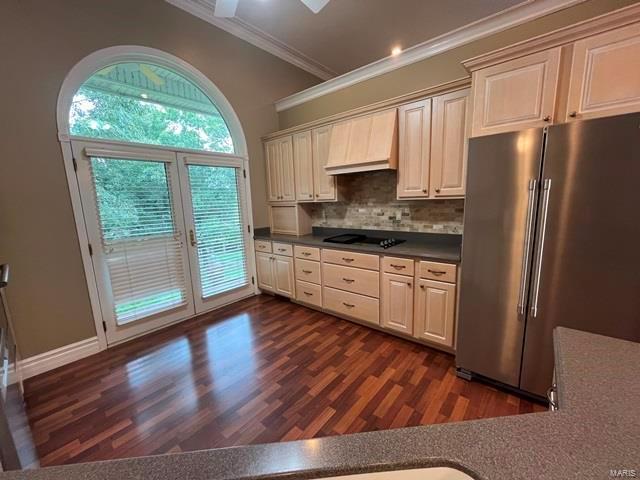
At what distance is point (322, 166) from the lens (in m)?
3.25

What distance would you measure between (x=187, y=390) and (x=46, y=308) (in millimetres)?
1473

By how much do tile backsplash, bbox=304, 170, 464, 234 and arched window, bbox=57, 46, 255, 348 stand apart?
1328 millimetres

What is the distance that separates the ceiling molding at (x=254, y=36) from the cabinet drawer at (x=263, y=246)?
2567 millimetres

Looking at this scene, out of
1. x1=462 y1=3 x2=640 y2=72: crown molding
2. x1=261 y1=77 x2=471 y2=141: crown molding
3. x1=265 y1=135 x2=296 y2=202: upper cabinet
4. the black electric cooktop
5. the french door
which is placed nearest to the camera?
x1=462 y1=3 x2=640 y2=72: crown molding

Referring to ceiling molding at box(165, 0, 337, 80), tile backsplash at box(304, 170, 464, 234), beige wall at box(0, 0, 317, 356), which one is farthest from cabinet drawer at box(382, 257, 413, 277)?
ceiling molding at box(165, 0, 337, 80)

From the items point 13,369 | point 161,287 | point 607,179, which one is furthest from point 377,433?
point 161,287

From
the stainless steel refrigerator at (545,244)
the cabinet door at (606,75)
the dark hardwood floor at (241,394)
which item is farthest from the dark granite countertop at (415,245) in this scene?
the cabinet door at (606,75)

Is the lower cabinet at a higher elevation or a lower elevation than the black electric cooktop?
lower

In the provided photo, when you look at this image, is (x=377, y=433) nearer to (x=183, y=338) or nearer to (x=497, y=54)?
(x=497, y=54)

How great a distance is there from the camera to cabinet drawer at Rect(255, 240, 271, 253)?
366 centimetres

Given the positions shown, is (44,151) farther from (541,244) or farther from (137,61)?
(541,244)

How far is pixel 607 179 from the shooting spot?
1396mm

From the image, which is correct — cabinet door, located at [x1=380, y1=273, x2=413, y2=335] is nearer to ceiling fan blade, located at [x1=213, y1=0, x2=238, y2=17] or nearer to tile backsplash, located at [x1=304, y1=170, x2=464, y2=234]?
tile backsplash, located at [x1=304, y1=170, x2=464, y2=234]

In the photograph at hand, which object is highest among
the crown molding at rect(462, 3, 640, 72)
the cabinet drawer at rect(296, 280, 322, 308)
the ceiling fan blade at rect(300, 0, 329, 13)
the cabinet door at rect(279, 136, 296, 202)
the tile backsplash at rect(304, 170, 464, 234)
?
the ceiling fan blade at rect(300, 0, 329, 13)
